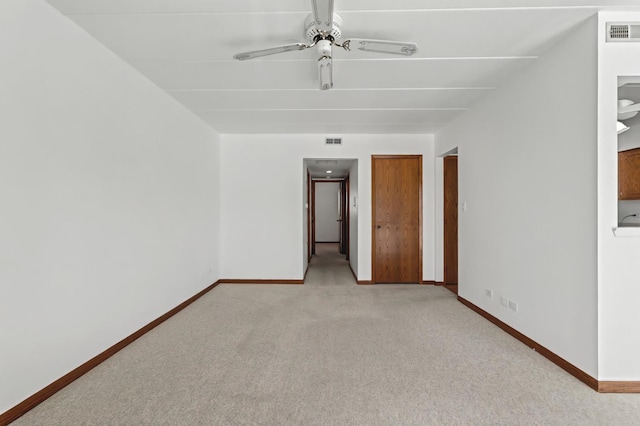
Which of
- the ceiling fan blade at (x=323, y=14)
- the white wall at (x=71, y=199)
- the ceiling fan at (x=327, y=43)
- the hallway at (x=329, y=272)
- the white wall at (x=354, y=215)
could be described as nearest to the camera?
the ceiling fan blade at (x=323, y=14)

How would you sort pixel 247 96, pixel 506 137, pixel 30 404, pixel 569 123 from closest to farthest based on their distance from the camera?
pixel 30 404 < pixel 569 123 < pixel 506 137 < pixel 247 96

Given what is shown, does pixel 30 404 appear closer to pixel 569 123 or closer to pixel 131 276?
pixel 131 276

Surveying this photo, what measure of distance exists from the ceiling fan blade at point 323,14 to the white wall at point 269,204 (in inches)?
122

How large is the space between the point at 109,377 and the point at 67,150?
1706 mm

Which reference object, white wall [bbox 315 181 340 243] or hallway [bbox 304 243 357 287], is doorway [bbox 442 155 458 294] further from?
white wall [bbox 315 181 340 243]

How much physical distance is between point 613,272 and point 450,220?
113 inches

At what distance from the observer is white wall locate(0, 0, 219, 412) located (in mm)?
1704

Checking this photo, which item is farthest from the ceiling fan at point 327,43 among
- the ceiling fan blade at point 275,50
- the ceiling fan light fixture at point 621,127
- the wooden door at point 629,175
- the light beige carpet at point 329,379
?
the light beige carpet at point 329,379

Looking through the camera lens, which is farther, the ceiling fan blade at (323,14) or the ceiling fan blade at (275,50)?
the ceiling fan blade at (275,50)

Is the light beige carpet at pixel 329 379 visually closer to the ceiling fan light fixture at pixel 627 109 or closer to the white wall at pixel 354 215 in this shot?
the ceiling fan light fixture at pixel 627 109

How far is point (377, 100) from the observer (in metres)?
3.44

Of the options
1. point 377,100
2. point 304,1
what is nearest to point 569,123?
point 377,100

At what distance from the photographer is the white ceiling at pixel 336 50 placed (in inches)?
75.4

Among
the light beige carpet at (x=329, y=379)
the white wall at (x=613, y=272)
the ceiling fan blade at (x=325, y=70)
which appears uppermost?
the ceiling fan blade at (x=325, y=70)
